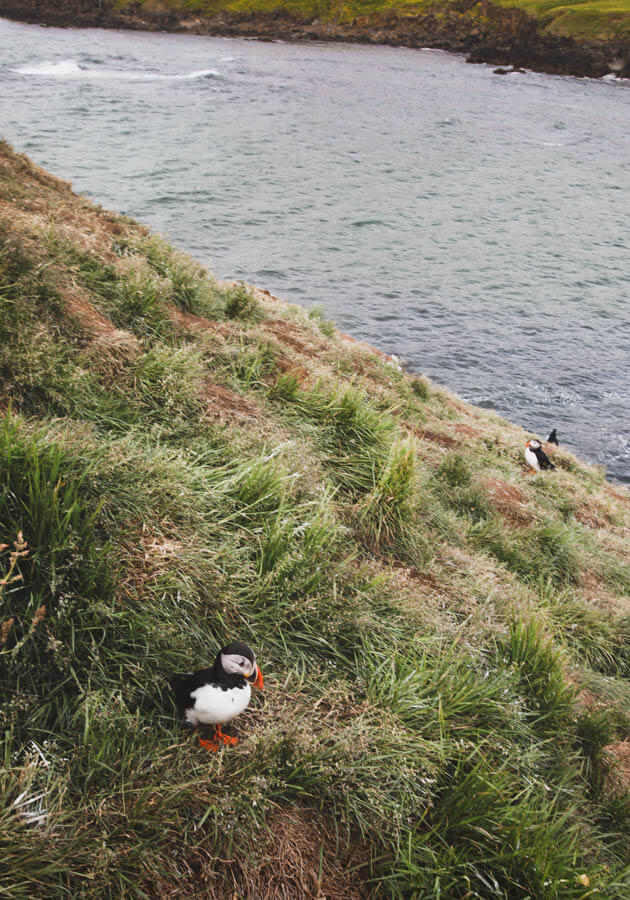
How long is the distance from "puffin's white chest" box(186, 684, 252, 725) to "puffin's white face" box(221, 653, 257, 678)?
0.10m

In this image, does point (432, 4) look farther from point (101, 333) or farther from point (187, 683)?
point (187, 683)

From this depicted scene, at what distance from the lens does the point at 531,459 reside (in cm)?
1130

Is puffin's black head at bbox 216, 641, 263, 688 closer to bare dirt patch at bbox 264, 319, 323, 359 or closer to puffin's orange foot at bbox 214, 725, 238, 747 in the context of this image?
puffin's orange foot at bbox 214, 725, 238, 747

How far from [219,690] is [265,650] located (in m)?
0.71

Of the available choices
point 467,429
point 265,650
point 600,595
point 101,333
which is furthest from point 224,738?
point 467,429

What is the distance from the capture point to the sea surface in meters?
20.6

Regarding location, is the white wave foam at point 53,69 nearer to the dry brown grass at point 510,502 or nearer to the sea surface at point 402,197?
the sea surface at point 402,197

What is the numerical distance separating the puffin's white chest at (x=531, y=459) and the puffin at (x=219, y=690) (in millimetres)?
8797

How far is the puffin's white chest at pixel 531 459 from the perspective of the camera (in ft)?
36.7

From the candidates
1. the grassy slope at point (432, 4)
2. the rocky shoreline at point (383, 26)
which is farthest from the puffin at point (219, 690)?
the grassy slope at point (432, 4)

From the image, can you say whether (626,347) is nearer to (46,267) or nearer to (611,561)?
(611,561)

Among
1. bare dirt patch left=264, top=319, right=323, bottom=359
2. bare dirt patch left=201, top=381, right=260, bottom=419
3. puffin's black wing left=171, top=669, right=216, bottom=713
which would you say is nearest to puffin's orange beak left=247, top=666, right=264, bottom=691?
puffin's black wing left=171, top=669, right=216, bottom=713

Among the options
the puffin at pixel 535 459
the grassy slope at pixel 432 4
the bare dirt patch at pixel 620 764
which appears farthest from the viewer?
the grassy slope at pixel 432 4

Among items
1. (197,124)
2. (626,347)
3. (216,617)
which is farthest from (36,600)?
(197,124)
